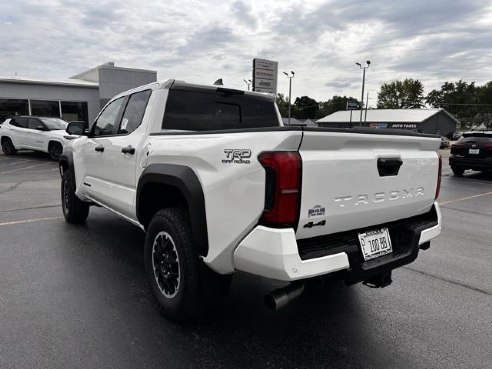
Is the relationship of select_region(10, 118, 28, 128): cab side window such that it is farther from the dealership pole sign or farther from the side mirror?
the side mirror

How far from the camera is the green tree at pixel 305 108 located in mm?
105875

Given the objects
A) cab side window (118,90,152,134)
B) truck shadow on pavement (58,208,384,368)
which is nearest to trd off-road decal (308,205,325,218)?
truck shadow on pavement (58,208,384,368)

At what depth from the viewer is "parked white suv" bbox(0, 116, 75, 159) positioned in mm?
14544

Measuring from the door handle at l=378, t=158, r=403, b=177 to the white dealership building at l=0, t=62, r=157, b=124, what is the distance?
82.4ft

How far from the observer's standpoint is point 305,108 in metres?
107

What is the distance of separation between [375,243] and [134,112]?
8.76 feet

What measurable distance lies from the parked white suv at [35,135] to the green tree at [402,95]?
348 ft

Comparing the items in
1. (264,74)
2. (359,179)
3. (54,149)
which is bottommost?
(54,149)

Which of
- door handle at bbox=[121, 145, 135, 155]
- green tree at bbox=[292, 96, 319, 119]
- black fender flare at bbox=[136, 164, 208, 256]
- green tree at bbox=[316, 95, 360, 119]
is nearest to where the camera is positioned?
black fender flare at bbox=[136, 164, 208, 256]

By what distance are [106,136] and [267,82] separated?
13.3 m

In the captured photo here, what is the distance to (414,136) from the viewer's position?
3010 millimetres

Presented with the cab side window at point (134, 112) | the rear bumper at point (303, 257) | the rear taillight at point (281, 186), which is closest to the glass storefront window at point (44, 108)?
the cab side window at point (134, 112)

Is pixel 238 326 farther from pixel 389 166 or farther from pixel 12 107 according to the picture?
pixel 12 107

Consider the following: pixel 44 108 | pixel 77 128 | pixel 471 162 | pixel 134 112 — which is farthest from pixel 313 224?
pixel 44 108
